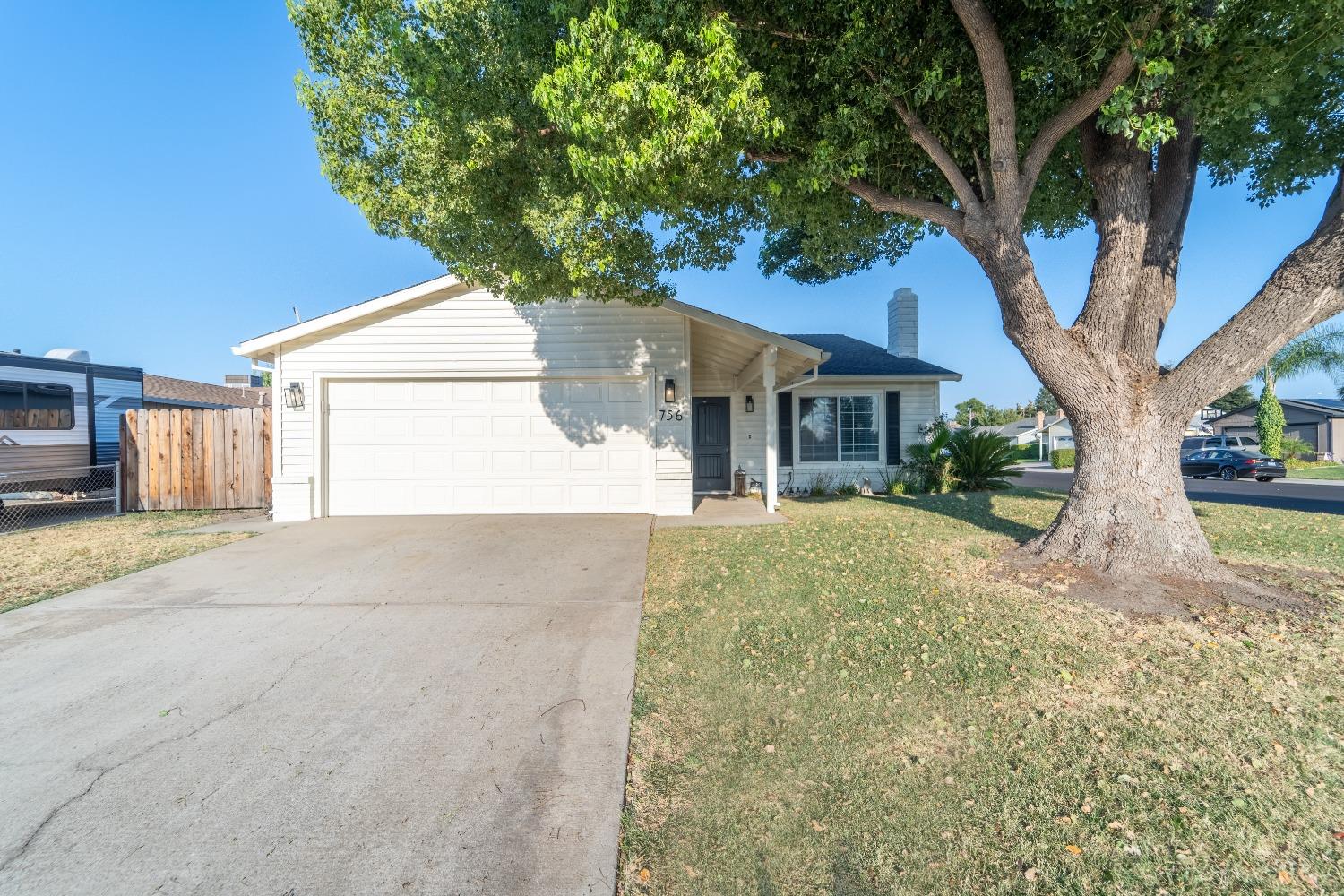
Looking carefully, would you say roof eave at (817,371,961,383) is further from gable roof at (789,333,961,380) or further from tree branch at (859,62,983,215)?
tree branch at (859,62,983,215)

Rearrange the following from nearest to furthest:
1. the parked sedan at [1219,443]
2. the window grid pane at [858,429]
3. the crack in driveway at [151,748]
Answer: the crack in driveway at [151,748] → the window grid pane at [858,429] → the parked sedan at [1219,443]

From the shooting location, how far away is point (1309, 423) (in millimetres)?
28859

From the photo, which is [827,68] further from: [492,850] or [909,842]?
[492,850]

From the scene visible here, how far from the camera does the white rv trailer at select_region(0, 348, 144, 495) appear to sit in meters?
8.91

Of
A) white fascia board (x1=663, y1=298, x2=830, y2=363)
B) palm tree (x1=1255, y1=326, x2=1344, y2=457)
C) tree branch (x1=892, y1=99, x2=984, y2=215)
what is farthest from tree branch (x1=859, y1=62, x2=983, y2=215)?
palm tree (x1=1255, y1=326, x2=1344, y2=457)

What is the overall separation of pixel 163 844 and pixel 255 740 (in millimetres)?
682

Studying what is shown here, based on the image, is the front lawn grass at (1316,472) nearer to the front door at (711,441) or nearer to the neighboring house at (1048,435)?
the neighboring house at (1048,435)

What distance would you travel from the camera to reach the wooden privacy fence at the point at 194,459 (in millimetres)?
9852

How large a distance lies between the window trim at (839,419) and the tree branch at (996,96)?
746 centimetres

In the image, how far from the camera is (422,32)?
556 cm

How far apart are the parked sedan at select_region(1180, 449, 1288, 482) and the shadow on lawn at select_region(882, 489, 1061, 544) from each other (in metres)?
13.3

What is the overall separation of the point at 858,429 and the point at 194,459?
13105mm

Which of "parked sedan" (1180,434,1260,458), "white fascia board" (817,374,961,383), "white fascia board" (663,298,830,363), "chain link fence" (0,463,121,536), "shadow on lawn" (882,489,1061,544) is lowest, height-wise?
"shadow on lawn" (882,489,1061,544)

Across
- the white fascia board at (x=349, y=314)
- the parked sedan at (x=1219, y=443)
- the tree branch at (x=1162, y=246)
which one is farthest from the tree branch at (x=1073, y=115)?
the parked sedan at (x=1219, y=443)
